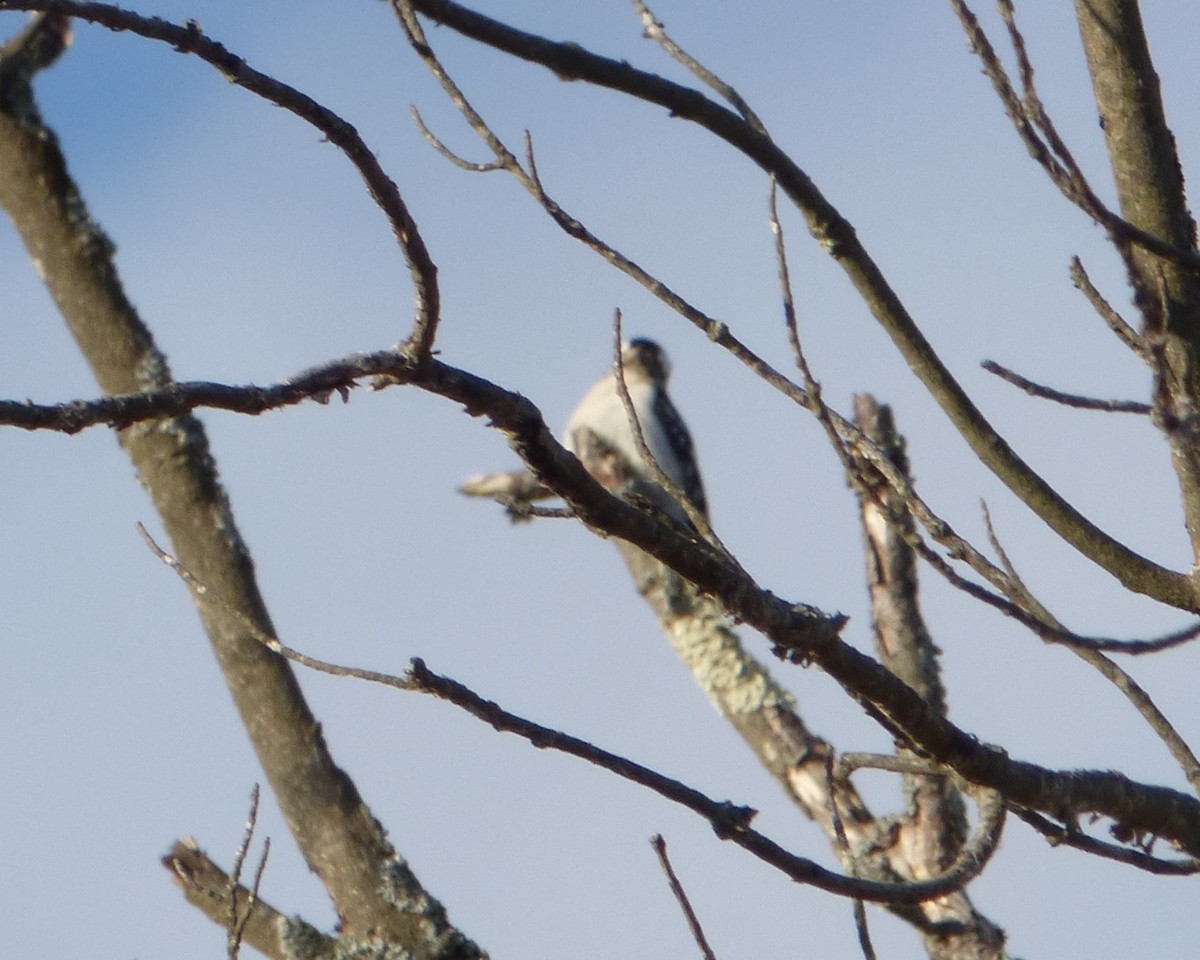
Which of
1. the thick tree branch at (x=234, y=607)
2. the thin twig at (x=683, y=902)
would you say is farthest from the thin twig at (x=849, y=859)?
the thick tree branch at (x=234, y=607)

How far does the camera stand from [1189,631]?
2088 mm

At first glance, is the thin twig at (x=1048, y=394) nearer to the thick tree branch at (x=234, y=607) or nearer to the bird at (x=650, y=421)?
the thick tree branch at (x=234, y=607)

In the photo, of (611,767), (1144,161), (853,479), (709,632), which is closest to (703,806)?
(611,767)

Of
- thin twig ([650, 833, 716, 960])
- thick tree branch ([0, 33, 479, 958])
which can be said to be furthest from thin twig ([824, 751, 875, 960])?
thick tree branch ([0, 33, 479, 958])

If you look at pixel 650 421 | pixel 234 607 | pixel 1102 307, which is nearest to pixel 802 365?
pixel 1102 307

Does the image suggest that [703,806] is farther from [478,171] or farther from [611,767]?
[478,171]

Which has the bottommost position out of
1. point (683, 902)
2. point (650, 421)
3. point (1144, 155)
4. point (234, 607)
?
point (683, 902)

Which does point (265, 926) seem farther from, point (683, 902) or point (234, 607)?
point (683, 902)

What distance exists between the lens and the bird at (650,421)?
10.9 m

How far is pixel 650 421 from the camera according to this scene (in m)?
11.9

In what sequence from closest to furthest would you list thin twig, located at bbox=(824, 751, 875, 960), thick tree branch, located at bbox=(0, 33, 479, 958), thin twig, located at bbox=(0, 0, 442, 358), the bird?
thin twig, located at bbox=(0, 0, 442, 358) → thin twig, located at bbox=(824, 751, 875, 960) → thick tree branch, located at bbox=(0, 33, 479, 958) → the bird

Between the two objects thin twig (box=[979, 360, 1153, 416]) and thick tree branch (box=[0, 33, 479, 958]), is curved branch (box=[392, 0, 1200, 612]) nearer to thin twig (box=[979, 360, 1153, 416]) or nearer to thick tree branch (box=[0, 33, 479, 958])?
thin twig (box=[979, 360, 1153, 416])

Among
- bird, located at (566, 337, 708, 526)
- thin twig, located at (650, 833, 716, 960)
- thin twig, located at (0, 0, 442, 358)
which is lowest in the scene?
thin twig, located at (650, 833, 716, 960)

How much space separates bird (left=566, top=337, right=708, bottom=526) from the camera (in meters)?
10.9
